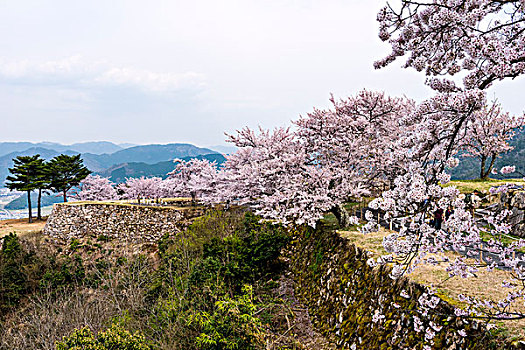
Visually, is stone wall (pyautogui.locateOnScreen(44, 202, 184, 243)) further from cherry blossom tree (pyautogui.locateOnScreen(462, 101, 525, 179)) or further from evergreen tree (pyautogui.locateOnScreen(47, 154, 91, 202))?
cherry blossom tree (pyautogui.locateOnScreen(462, 101, 525, 179))

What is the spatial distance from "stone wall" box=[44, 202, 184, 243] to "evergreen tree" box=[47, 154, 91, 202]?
28.3 feet

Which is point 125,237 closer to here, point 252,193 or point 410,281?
point 252,193

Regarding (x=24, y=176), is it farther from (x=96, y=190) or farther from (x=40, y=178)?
A: (x=96, y=190)

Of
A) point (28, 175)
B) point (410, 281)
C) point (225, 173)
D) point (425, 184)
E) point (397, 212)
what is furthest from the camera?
point (28, 175)

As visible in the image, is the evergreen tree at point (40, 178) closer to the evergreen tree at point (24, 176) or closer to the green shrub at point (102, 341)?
the evergreen tree at point (24, 176)

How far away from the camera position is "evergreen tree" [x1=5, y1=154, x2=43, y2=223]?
26.4m

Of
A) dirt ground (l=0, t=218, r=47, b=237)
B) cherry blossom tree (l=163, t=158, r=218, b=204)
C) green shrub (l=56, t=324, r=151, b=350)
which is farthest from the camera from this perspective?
dirt ground (l=0, t=218, r=47, b=237)

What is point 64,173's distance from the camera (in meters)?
28.2

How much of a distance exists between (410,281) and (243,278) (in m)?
5.26

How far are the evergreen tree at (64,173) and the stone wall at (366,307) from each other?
2682 centimetres

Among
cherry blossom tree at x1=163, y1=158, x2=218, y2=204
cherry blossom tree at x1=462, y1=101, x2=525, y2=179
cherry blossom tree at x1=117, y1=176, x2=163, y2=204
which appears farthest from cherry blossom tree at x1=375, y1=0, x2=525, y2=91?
cherry blossom tree at x1=117, y1=176, x2=163, y2=204

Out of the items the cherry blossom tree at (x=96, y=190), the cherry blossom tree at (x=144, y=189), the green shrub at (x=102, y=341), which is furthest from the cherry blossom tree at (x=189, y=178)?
the green shrub at (x=102, y=341)

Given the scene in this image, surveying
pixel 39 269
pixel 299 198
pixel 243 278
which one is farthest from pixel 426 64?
pixel 39 269

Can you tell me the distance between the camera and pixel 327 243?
8.31 metres
